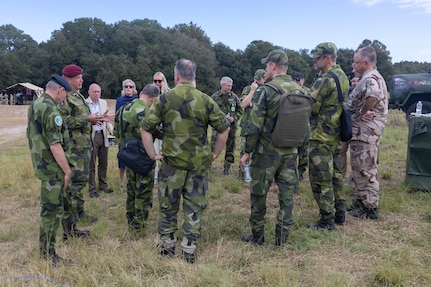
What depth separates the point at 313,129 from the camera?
408cm

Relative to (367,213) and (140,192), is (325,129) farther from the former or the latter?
(140,192)

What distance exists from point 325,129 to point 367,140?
75cm

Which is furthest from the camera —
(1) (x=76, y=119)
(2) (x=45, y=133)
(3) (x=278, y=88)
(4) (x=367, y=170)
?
(4) (x=367, y=170)

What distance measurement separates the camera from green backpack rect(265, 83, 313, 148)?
11.0 ft

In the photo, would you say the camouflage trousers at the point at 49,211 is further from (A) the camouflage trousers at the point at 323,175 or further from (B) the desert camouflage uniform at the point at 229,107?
(B) the desert camouflage uniform at the point at 229,107

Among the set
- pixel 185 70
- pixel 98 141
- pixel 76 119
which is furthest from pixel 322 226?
pixel 98 141

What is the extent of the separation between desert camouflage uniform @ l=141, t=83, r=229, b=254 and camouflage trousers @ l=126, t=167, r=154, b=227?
73 centimetres

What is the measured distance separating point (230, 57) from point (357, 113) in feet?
175

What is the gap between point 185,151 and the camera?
3.26 m

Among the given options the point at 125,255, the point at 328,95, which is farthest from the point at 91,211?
the point at 328,95

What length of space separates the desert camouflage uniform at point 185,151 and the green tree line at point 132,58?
41780mm

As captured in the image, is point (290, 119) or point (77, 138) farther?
point (77, 138)

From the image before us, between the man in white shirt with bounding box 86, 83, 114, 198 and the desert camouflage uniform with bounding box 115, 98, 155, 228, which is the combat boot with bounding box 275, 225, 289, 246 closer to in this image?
the desert camouflage uniform with bounding box 115, 98, 155, 228

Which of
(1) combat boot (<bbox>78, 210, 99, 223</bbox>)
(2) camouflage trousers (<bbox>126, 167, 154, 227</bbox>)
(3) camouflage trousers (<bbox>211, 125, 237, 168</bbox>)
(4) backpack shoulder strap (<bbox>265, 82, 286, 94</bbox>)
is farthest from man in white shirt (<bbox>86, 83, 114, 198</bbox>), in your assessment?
(4) backpack shoulder strap (<bbox>265, 82, 286, 94</bbox>)
